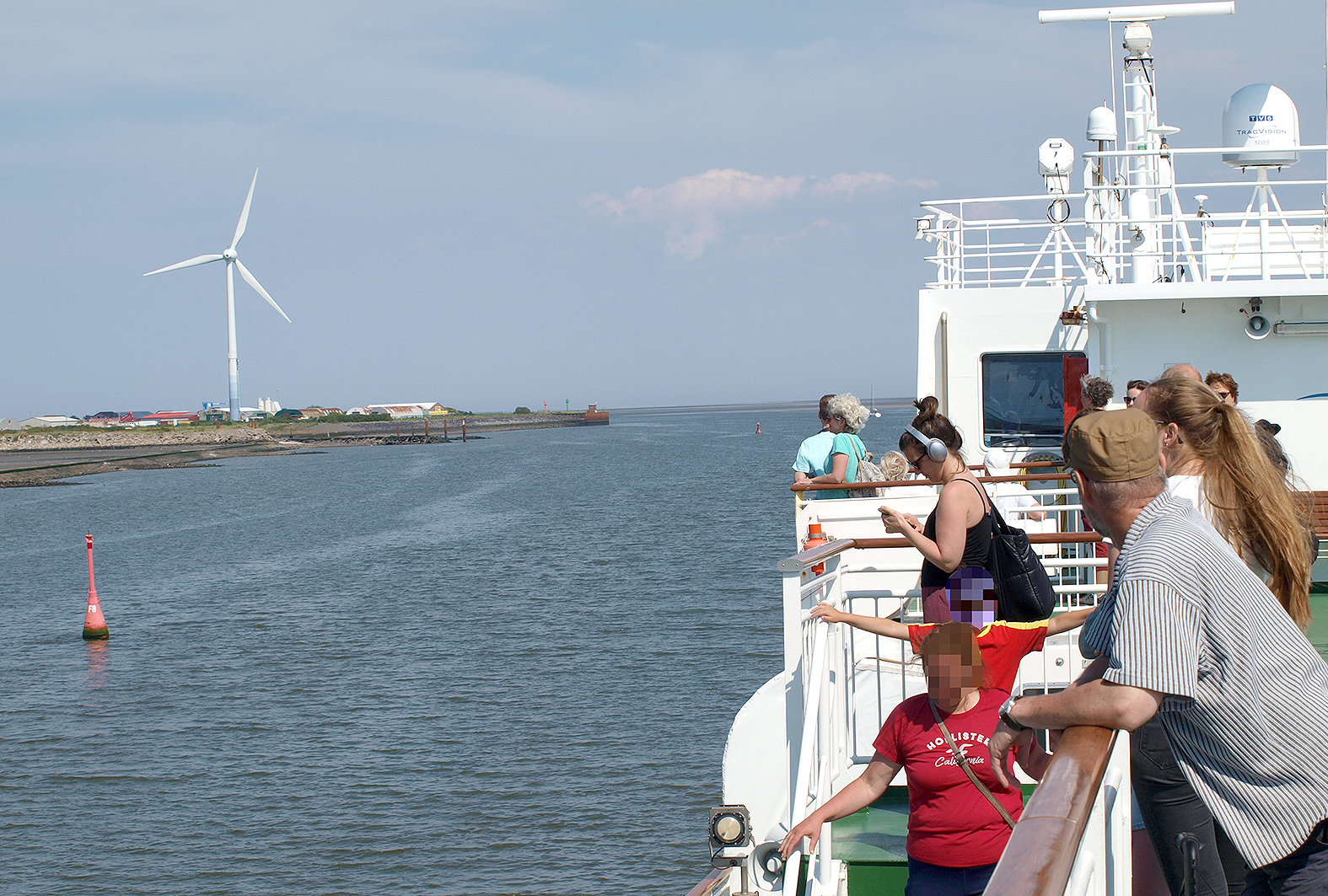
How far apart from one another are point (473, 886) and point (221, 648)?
12.5 meters

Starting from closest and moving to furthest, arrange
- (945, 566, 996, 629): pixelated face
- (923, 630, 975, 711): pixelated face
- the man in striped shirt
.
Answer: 1. the man in striped shirt
2. (923, 630, 975, 711): pixelated face
3. (945, 566, 996, 629): pixelated face

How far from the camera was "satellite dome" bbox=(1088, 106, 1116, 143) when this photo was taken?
13.1 meters

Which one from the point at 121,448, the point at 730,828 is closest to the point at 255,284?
the point at 121,448

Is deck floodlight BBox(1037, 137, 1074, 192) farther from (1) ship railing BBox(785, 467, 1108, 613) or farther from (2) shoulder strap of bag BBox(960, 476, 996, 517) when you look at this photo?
(2) shoulder strap of bag BBox(960, 476, 996, 517)

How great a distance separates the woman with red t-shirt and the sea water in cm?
775

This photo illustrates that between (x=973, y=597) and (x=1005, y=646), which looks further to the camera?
(x=973, y=597)

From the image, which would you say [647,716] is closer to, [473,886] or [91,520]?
[473,886]

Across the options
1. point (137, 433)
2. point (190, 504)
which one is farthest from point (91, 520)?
point (137, 433)

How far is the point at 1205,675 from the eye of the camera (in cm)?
216

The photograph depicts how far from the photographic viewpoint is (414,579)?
30.1 meters

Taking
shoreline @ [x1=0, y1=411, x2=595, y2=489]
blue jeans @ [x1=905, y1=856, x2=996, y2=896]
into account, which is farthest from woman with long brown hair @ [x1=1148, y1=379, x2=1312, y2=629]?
shoreline @ [x1=0, y1=411, x2=595, y2=489]

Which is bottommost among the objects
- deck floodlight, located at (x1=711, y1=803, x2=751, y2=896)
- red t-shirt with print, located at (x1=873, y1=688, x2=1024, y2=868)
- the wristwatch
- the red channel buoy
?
the red channel buoy

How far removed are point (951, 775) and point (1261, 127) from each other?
442 inches

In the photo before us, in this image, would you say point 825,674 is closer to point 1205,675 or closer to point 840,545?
point 840,545
